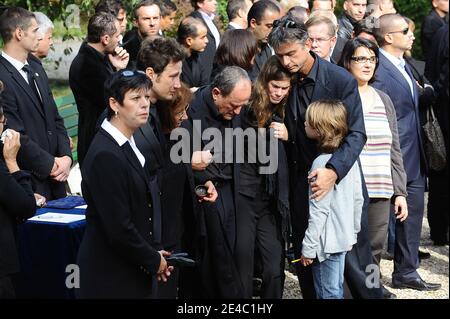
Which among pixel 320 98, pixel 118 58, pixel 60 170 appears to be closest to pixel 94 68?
pixel 118 58

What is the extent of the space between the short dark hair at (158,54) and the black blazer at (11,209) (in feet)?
3.39

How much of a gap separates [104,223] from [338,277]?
5.57 ft

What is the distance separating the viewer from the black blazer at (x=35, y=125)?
6.81 meters

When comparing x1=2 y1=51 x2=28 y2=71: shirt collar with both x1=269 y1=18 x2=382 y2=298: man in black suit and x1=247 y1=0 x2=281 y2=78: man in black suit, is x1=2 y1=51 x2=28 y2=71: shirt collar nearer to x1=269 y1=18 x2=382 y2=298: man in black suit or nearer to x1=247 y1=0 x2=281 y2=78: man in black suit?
x1=269 y1=18 x2=382 y2=298: man in black suit

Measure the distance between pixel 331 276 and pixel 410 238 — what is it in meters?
2.07

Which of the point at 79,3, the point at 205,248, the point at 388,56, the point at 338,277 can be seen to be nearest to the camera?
the point at 338,277

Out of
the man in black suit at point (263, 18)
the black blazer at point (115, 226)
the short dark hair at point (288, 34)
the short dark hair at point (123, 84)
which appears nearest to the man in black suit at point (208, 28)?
the man in black suit at point (263, 18)

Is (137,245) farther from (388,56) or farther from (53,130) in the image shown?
(388,56)

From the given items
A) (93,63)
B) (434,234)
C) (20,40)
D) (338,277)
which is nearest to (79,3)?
(93,63)

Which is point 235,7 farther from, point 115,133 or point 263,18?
point 115,133

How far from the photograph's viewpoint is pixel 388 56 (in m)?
7.67

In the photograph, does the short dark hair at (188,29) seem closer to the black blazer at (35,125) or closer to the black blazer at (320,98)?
the black blazer at (35,125)

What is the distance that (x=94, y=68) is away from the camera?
776 centimetres

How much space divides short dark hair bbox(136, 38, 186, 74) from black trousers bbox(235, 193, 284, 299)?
3.88ft
